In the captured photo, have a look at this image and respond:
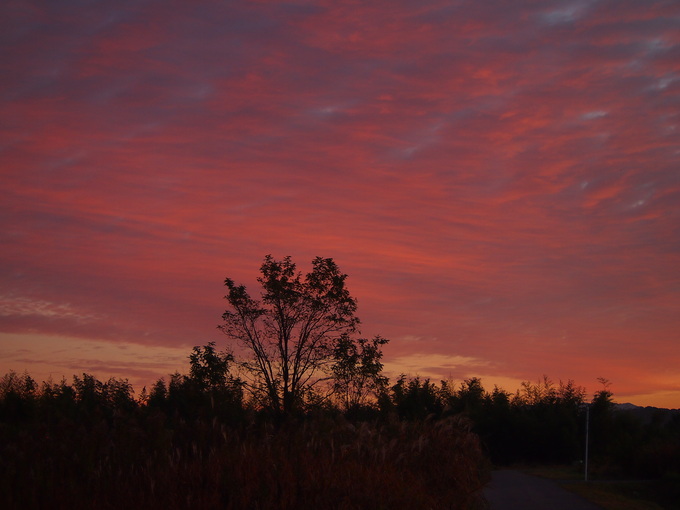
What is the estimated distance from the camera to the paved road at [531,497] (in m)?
18.6

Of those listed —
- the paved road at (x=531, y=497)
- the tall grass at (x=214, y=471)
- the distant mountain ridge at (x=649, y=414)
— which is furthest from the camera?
the distant mountain ridge at (x=649, y=414)

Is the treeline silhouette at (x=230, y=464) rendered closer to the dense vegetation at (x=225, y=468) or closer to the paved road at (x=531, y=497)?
the dense vegetation at (x=225, y=468)

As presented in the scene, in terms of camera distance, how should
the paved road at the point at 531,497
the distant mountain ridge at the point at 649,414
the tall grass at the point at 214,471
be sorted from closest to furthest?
the tall grass at the point at 214,471, the paved road at the point at 531,497, the distant mountain ridge at the point at 649,414

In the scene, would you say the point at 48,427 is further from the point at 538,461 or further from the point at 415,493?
the point at 538,461

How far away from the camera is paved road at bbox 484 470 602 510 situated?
18639 mm

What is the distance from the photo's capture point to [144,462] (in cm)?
1231

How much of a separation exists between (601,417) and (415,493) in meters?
41.8

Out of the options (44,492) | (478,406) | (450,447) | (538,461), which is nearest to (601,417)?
(538,461)

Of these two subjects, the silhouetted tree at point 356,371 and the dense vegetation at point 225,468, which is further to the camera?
the silhouetted tree at point 356,371

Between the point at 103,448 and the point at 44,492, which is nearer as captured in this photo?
the point at 44,492

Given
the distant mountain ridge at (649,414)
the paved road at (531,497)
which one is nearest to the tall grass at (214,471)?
the paved road at (531,497)

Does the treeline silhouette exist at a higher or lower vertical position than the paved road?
higher

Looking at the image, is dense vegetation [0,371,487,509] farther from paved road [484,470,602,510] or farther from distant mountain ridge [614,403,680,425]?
distant mountain ridge [614,403,680,425]

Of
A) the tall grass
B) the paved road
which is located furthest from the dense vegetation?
the paved road
